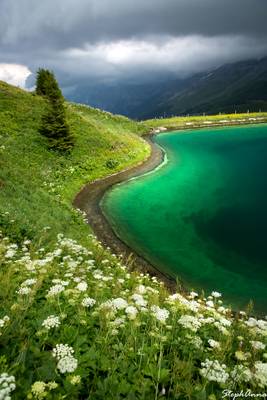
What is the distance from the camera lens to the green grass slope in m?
21.7

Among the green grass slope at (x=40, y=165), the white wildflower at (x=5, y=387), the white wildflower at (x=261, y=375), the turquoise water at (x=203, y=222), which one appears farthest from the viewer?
the green grass slope at (x=40, y=165)

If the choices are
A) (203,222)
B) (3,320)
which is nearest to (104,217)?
(203,222)

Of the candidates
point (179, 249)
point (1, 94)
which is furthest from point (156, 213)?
point (1, 94)

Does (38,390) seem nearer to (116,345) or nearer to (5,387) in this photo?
(5,387)

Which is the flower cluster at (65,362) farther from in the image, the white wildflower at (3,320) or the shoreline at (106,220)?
the shoreline at (106,220)

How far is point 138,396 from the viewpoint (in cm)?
509

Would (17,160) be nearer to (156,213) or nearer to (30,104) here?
(156,213)

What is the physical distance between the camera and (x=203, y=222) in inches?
1105

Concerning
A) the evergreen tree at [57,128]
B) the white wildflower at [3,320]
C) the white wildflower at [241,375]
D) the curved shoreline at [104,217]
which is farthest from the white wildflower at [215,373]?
the evergreen tree at [57,128]

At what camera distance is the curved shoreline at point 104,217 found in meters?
20.0

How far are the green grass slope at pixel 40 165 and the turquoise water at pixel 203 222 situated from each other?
15.4 feet

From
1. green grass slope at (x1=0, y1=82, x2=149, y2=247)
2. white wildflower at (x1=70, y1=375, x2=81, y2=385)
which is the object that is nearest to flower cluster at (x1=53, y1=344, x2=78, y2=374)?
white wildflower at (x1=70, y1=375, x2=81, y2=385)

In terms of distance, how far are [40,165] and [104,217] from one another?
1443 cm

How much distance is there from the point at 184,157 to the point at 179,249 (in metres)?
38.7
